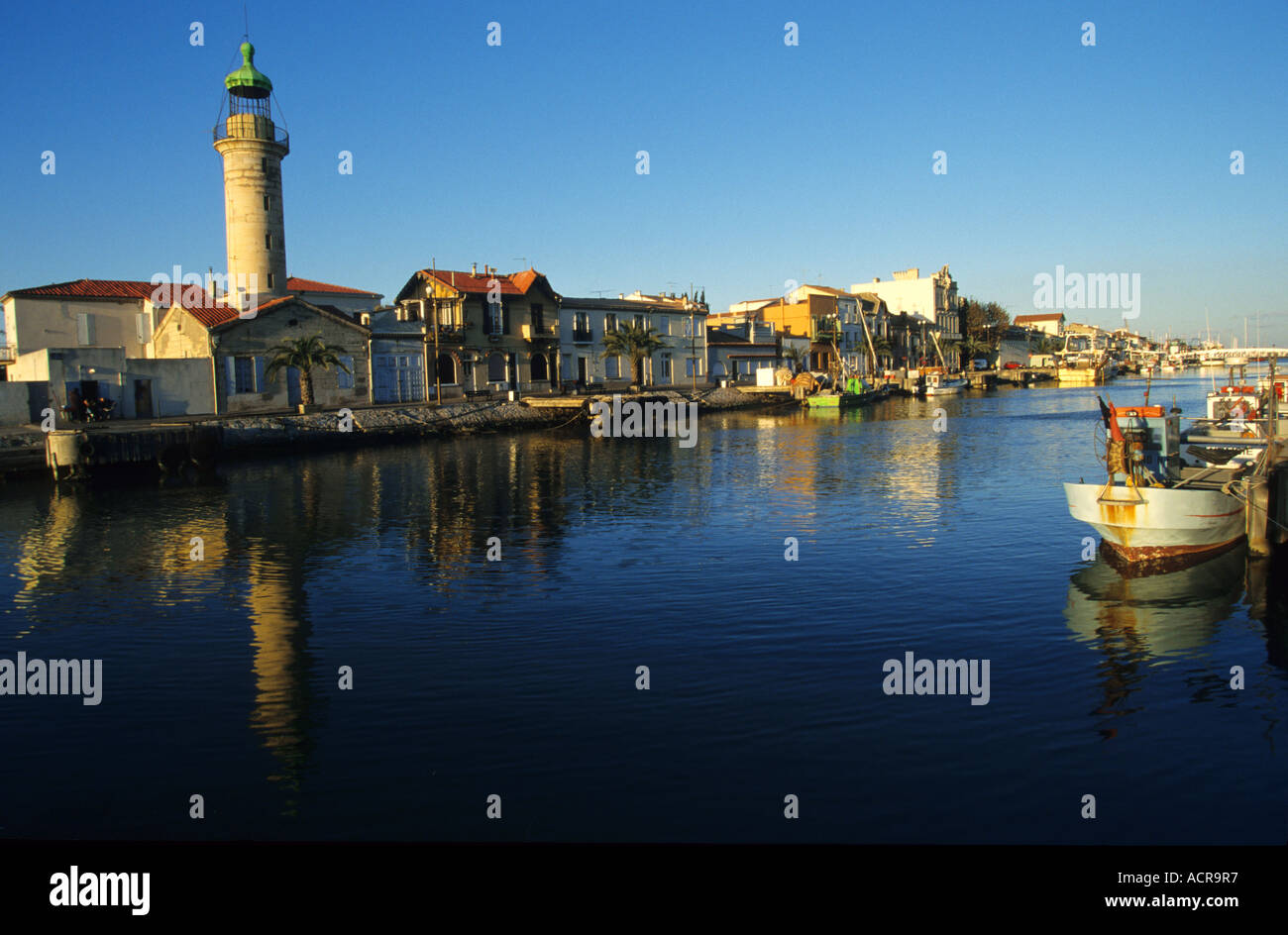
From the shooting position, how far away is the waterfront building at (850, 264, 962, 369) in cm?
13600

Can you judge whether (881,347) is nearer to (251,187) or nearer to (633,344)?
(633,344)

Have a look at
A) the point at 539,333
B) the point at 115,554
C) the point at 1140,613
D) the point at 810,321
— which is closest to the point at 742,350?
the point at 810,321

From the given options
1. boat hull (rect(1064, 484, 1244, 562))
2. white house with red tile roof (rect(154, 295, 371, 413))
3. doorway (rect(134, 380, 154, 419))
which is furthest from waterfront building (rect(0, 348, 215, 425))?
boat hull (rect(1064, 484, 1244, 562))

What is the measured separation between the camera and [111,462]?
3803 centimetres

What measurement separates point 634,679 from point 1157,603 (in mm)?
10337

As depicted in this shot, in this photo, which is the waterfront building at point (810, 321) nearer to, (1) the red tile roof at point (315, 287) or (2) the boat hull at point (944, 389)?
(2) the boat hull at point (944, 389)

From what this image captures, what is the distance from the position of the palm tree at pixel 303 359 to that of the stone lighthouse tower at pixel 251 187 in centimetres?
509

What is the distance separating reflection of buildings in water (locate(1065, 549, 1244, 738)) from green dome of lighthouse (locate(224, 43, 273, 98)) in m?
54.7

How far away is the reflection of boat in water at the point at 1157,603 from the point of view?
15.1 meters

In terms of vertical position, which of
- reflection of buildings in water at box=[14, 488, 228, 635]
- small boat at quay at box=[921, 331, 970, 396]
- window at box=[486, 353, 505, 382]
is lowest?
reflection of buildings in water at box=[14, 488, 228, 635]

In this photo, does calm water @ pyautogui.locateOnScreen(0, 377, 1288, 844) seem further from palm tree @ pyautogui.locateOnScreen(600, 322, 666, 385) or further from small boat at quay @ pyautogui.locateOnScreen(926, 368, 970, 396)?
small boat at quay @ pyautogui.locateOnScreen(926, 368, 970, 396)

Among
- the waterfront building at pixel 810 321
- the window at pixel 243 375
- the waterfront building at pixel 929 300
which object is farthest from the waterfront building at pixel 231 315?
the waterfront building at pixel 929 300
